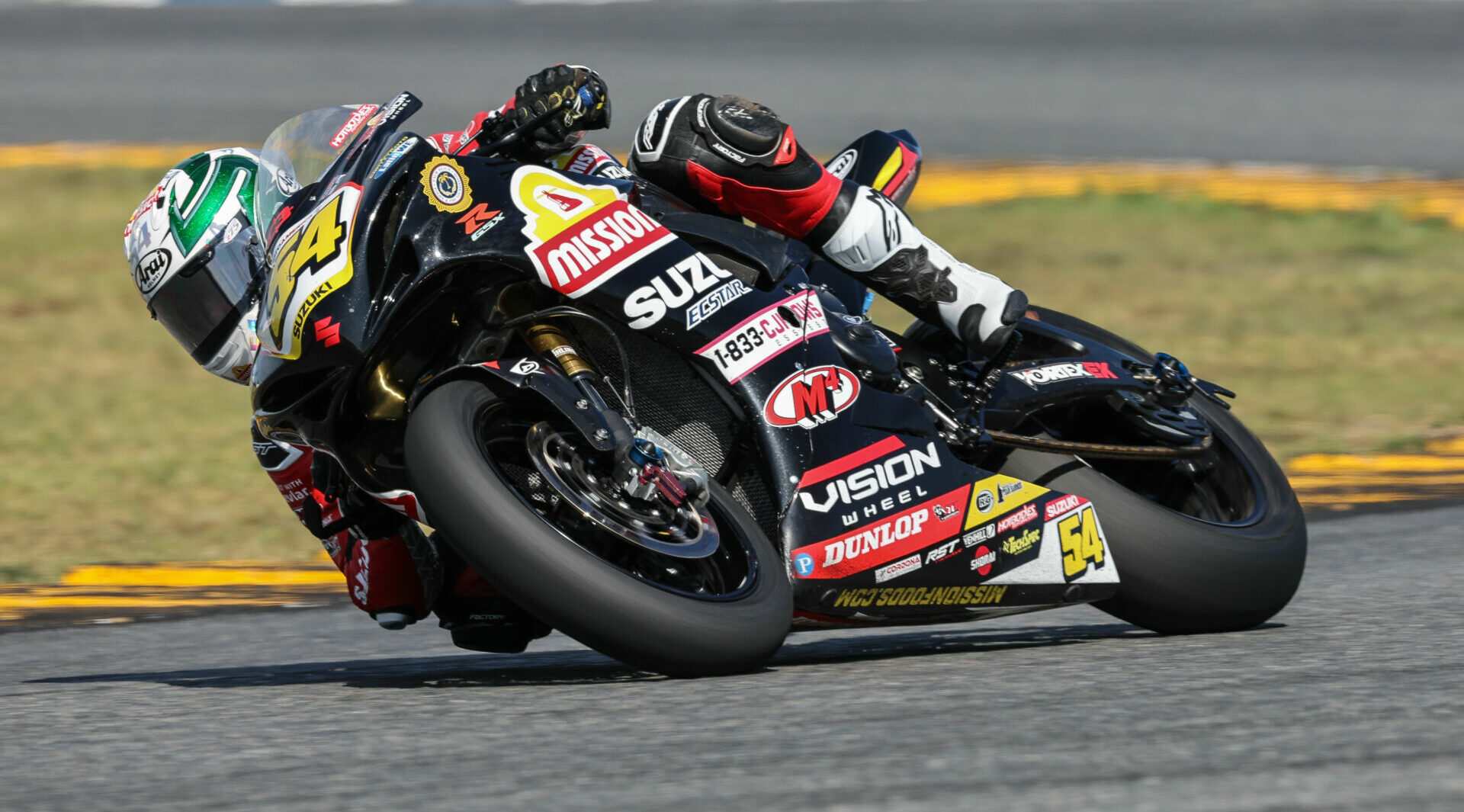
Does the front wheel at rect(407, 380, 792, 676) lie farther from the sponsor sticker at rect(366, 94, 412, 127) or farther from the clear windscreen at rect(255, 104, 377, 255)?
the clear windscreen at rect(255, 104, 377, 255)

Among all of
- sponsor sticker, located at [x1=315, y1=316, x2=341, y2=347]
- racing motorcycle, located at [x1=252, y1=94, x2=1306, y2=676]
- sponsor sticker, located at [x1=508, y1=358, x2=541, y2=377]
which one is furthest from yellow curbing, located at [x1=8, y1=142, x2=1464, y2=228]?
sponsor sticker, located at [x1=315, y1=316, x2=341, y2=347]

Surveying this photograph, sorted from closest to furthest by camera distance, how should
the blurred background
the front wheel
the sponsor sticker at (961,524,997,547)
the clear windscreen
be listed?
the front wheel < the sponsor sticker at (961,524,997,547) < the clear windscreen < the blurred background

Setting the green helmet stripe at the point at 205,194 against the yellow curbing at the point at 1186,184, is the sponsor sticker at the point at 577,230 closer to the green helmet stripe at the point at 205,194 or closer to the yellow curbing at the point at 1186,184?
the green helmet stripe at the point at 205,194

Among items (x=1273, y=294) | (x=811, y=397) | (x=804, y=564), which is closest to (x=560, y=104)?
(x=811, y=397)

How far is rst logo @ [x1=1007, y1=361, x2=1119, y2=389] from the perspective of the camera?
425 cm

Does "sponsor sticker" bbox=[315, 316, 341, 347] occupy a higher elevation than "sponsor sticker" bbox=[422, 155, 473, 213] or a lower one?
lower

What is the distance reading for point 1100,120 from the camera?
14164 millimetres

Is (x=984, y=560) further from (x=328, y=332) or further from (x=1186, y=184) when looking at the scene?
(x=1186, y=184)

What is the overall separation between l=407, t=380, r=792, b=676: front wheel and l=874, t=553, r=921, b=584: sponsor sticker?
240mm

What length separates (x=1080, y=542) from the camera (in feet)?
13.2

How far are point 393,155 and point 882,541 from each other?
1.26m

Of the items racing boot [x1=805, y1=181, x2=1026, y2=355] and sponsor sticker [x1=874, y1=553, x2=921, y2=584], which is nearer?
sponsor sticker [x1=874, y1=553, x2=921, y2=584]

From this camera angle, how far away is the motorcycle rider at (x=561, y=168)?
3961 mm

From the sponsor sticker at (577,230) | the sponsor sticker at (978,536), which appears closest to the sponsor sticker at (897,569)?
the sponsor sticker at (978,536)
